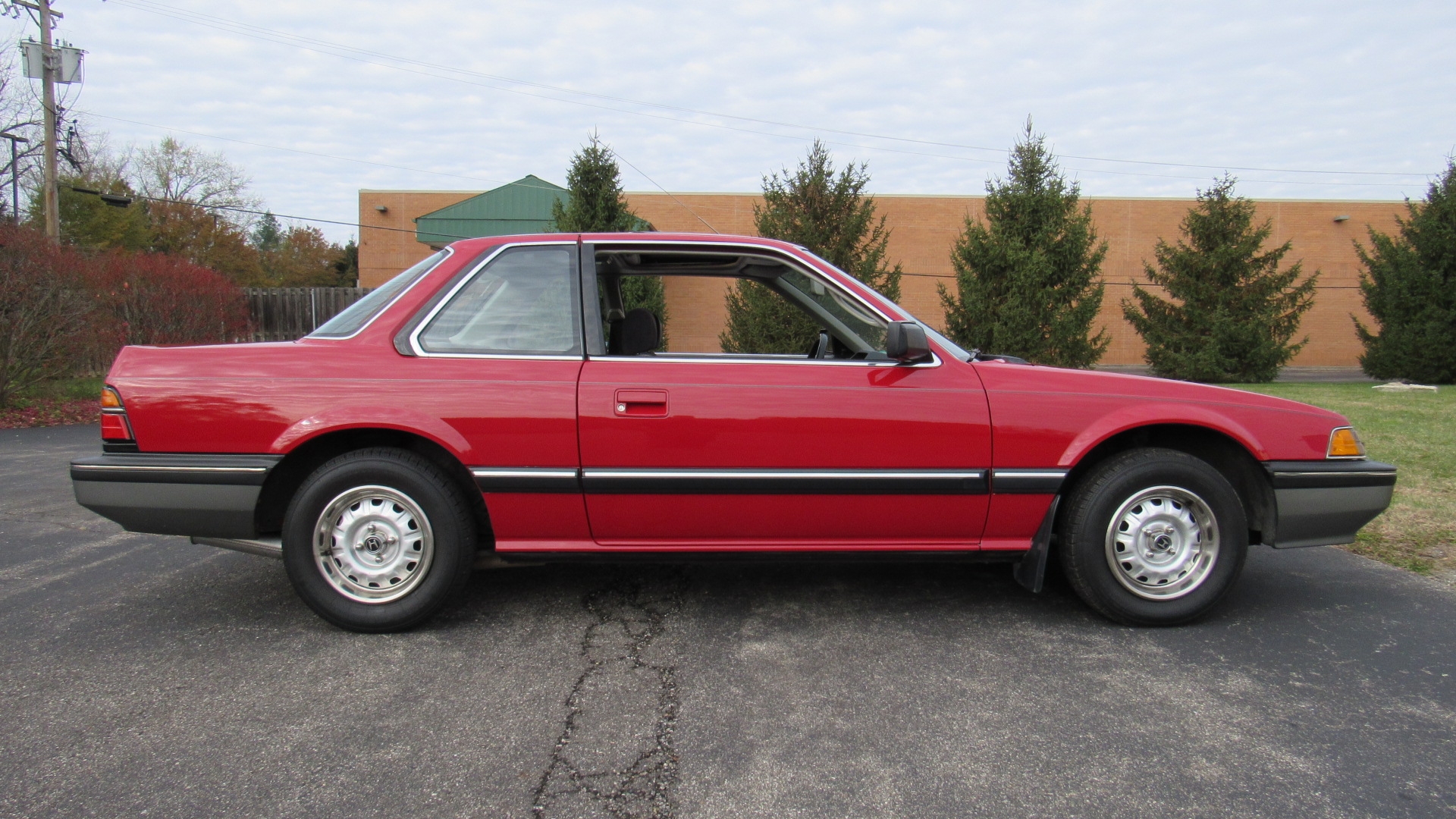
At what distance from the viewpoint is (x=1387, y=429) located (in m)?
8.38

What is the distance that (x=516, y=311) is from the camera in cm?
339

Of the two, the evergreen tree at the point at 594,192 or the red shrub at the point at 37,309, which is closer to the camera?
the red shrub at the point at 37,309

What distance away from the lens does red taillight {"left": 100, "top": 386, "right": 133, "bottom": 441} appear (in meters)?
3.14

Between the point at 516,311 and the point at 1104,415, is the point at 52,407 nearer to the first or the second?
the point at 516,311

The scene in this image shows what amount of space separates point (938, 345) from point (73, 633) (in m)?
3.67

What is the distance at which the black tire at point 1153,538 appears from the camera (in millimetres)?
3260

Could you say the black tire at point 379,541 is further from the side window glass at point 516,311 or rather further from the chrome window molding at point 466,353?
the side window glass at point 516,311

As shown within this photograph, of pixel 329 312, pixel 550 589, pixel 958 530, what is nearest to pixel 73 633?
pixel 550 589

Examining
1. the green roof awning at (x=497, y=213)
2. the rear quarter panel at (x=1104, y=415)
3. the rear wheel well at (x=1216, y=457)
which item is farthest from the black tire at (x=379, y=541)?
the green roof awning at (x=497, y=213)

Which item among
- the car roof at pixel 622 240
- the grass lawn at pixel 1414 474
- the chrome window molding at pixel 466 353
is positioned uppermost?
the car roof at pixel 622 240

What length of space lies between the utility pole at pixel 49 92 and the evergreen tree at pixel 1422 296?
94.3 ft

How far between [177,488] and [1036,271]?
1427 centimetres

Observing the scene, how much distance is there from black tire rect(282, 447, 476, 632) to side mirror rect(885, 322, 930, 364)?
5.90 feet

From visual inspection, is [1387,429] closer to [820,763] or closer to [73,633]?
[820,763]
